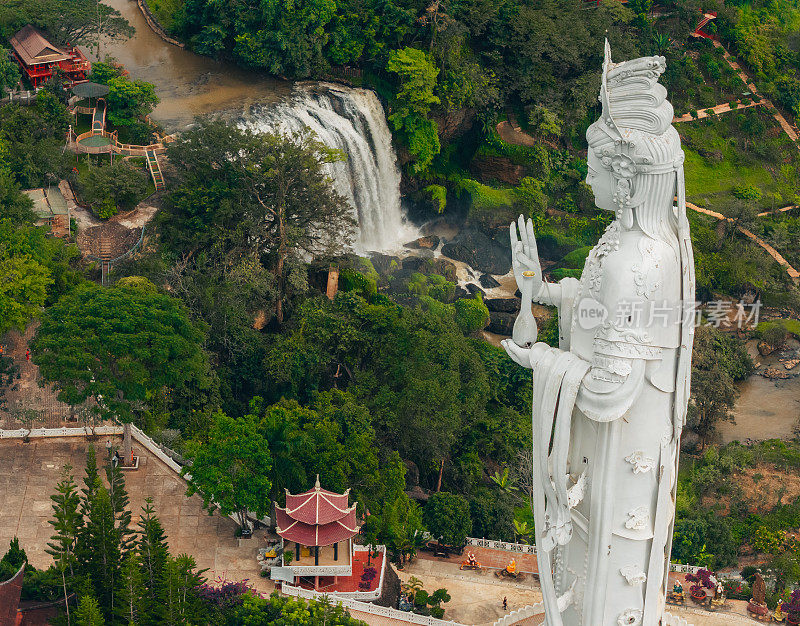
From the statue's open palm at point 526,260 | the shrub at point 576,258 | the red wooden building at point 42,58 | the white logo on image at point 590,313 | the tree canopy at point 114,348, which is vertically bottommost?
the tree canopy at point 114,348

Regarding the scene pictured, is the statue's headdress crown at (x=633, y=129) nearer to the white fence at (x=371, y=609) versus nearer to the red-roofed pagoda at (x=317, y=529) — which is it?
the red-roofed pagoda at (x=317, y=529)

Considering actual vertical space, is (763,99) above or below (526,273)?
above

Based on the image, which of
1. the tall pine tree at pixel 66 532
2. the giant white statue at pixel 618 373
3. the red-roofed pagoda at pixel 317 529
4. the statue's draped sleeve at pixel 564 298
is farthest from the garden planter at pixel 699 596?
the tall pine tree at pixel 66 532

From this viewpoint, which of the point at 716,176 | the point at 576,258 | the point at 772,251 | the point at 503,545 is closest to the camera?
the point at 503,545

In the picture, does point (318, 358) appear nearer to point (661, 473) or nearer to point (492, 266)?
point (492, 266)

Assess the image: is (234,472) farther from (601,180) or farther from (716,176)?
(716,176)

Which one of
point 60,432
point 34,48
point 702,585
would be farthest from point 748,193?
point 60,432
